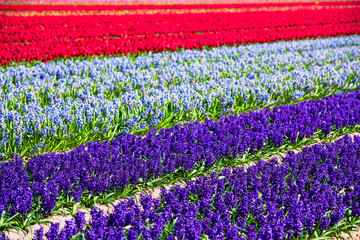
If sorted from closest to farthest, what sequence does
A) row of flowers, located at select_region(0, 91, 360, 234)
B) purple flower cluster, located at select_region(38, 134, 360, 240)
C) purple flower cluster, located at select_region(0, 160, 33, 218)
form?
purple flower cluster, located at select_region(38, 134, 360, 240) < purple flower cluster, located at select_region(0, 160, 33, 218) < row of flowers, located at select_region(0, 91, 360, 234)

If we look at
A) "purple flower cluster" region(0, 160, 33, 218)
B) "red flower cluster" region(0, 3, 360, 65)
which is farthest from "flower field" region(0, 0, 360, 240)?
"red flower cluster" region(0, 3, 360, 65)

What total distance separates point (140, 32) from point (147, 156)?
12.2 metres

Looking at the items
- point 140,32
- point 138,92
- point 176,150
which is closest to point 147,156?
point 176,150

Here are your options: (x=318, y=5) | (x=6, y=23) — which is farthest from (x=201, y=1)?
(x=6, y=23)

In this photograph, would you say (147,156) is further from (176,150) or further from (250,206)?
(250,206)

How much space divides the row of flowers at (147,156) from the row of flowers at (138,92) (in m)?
0.63

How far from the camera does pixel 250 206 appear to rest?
14.2 ft

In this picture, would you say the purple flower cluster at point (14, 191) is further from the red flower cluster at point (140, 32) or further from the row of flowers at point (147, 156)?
the red flower cluster at point (140, 32)

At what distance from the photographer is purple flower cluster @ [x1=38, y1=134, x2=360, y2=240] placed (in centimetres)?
380

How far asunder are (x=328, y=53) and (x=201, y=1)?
23.8 metres

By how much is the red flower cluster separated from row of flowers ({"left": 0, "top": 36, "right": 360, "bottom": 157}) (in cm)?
233

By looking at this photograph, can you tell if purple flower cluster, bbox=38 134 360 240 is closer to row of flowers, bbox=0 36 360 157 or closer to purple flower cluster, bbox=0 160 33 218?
purple flower cluster, bbox=0 160 33 218

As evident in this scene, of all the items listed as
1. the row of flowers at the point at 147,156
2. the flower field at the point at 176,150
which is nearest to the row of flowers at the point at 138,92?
the flower field at the point at 176,150

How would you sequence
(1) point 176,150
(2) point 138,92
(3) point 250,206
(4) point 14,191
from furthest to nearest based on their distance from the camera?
(2) point 138,92 < (1) point 176,150 < (3) point 250,206 < (4) point 14,191
